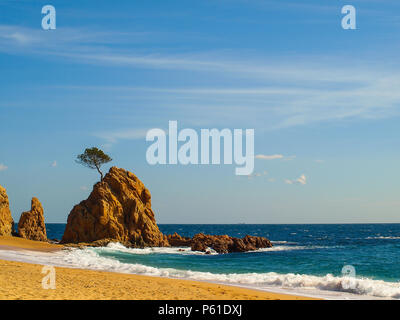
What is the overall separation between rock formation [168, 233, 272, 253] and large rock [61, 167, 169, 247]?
13.2 feet

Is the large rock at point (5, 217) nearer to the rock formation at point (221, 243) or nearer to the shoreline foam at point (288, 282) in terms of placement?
the rock formation at point (221, 243)

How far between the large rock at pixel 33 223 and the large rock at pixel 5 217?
1.63m

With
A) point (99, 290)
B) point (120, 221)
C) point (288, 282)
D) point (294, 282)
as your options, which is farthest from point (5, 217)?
point (294, 282)

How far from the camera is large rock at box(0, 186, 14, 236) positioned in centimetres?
5924

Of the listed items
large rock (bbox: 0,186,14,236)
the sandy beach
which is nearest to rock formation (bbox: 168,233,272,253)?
large rock (bbox: 0,186,14,236)

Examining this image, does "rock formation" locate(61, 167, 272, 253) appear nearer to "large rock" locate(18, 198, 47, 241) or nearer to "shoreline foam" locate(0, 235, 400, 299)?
"large rock" locate(18, 198, 47, 241)

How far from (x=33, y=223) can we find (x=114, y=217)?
14299 millimetres

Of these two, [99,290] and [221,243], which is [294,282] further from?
[221,243]

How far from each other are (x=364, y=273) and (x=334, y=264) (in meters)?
6.08

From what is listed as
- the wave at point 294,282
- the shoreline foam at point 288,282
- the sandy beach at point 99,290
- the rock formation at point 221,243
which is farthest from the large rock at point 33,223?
the sandy beach at point 99,290

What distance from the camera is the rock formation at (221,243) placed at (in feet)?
198

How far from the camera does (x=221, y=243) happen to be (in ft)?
203
